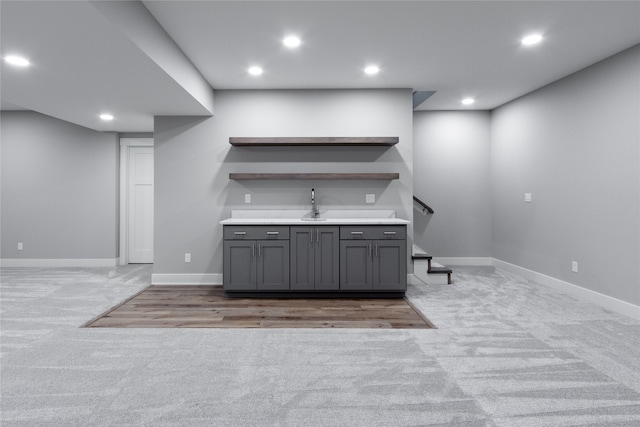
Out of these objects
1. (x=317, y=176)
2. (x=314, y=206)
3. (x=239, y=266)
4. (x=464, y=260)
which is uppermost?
(x=317, y=176)

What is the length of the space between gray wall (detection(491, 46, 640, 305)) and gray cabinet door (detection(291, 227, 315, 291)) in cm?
306

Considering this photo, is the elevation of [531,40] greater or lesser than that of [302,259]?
greater

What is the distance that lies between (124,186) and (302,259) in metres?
3.79

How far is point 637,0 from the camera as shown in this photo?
2.50 meters

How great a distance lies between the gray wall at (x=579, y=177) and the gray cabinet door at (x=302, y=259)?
306 cm

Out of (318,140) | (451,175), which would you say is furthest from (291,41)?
(451,175)

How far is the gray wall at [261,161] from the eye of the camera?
4.42 m

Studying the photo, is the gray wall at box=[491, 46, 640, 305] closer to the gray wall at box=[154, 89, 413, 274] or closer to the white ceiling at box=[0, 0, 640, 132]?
the white ceiling at box=[0, 0, 640, 132]

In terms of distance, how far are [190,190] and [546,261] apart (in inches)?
187

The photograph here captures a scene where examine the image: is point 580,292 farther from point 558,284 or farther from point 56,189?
point 56,189

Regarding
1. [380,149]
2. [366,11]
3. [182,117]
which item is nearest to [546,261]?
[380,149]

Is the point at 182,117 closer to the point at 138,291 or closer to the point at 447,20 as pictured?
the point at 138,291

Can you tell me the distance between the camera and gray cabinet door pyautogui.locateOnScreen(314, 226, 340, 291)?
12.8 ft

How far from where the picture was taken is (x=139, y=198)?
5887 millimetres
